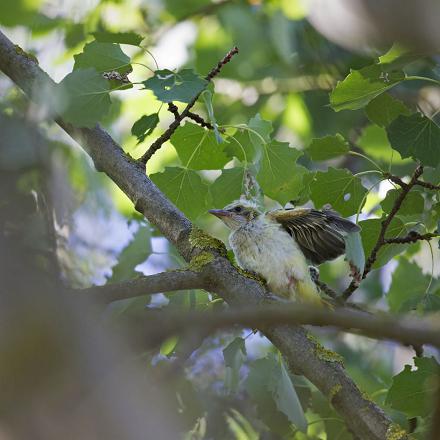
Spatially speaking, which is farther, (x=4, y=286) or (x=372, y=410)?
(x=372, y=410)

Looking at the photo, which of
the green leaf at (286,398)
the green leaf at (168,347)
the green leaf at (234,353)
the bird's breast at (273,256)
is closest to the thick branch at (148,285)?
the green leaf at (234,353)

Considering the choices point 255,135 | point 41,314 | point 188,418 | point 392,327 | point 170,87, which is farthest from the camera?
point 188,418

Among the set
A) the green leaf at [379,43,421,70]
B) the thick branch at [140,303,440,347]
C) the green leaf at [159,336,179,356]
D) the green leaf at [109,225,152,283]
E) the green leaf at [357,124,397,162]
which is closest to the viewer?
the thick branch at [140,303,440,347]

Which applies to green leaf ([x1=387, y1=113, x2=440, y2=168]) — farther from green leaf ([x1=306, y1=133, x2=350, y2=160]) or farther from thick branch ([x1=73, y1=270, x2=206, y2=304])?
thick branch ([x1=73, y1=270, x2=206, y2=304])

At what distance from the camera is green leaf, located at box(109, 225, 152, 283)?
355 centimetres

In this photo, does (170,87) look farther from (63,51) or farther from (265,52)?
(265,52)

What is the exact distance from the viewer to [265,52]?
5.88m

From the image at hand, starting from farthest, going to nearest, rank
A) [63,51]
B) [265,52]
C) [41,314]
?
[265,52]
[63,51]
[41,314]

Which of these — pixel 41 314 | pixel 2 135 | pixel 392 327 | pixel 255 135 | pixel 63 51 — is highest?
pixel 63 51

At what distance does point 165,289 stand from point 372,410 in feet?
2.28

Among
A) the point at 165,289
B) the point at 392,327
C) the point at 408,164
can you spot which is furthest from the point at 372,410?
the point at 408,164

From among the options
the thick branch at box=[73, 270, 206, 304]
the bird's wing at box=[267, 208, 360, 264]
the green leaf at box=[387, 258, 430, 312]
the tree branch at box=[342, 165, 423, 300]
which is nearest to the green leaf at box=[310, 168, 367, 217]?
the bird's wing at box=[267, 208, 360, 264]

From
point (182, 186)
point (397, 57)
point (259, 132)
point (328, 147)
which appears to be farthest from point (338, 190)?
point (397, 57)

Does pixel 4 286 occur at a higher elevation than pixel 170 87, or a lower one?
lower
